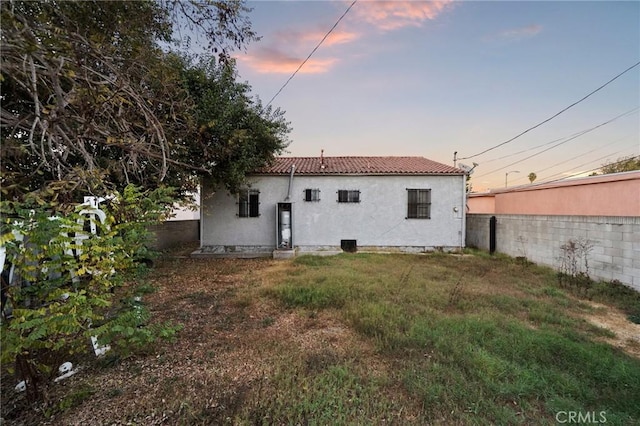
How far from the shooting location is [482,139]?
49.2ft

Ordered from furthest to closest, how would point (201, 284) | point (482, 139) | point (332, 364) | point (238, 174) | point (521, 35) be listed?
1. point (482, 139)
2. point (238, 174)
3. point (521, 35)
4. point (201, 284)
5. point (332, 364)

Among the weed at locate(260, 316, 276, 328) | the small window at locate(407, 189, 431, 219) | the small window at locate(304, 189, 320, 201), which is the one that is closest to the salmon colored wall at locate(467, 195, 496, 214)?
the small window at locate(407, 189, 431, 219)

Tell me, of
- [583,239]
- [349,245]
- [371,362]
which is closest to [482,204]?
[349,245]

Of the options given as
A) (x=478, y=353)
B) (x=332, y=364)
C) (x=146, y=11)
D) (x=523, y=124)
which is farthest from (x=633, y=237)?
(x=146, y=11)

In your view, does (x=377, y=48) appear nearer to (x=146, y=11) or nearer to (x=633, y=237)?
(x=146, y=11)

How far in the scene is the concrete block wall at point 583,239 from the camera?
5.57 meters

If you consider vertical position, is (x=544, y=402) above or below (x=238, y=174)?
below

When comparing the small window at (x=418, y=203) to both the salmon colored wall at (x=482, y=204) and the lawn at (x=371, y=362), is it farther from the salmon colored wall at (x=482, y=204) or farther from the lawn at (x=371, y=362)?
the salmon colored wall at (x=482, y=204)

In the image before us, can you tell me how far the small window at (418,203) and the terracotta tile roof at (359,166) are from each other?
0.73m

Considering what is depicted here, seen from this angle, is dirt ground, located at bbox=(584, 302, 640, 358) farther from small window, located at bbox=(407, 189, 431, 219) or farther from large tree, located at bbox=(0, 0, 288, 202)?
large tree, located at bbox=(0, 0, 288, 202)

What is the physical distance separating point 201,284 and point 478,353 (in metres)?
5.42

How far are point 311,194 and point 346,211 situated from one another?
150 centimetres

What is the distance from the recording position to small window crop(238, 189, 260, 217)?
10.6 meters

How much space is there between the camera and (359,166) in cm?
1133
